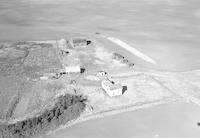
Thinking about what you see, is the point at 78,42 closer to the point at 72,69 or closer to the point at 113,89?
the point at 72,69

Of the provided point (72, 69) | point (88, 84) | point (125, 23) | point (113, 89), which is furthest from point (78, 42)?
point (113, 89)

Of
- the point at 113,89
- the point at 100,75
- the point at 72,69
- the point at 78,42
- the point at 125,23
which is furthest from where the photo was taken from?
the point at 125,23

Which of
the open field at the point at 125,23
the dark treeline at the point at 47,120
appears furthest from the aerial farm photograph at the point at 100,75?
the open field at the point at 125,23

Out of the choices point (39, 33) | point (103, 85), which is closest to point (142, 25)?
point (39, 33)

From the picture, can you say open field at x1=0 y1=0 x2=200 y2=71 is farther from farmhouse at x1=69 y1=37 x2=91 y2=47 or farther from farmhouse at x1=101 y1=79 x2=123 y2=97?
farmhouse at x1=101 y1=79 x2=123 y2=97

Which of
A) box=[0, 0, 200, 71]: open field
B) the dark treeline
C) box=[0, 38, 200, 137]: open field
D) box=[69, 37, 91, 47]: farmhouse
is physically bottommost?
the dark treeline

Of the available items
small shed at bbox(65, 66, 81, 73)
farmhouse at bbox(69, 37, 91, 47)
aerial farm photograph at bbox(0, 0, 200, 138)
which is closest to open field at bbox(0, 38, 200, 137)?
aerial farm photograph at bbox(0, 0, 200, 138)

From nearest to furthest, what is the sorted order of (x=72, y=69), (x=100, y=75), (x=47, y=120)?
1. (x=47, y=120)
2. (x=100, y=75)
3. (x=72, y=69)

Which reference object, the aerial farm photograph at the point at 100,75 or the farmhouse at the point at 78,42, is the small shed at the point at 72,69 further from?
the farmhouse at the point at 78,42
